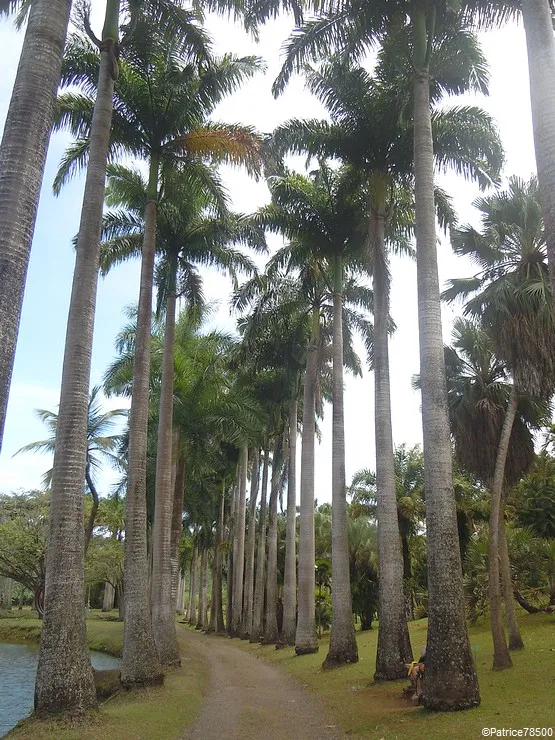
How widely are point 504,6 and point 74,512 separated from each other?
45.3ft

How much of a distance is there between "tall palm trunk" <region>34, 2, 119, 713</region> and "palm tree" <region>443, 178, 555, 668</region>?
9.49 metres

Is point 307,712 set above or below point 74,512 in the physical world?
below

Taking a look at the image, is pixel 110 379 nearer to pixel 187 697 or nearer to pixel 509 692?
pixel 187 697

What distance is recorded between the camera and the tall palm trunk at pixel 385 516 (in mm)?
14570

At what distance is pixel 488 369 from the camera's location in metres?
18.9

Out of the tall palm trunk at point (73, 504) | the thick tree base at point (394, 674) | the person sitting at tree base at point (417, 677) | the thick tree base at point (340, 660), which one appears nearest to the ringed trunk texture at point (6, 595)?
the thick tree base at point (340, 660)

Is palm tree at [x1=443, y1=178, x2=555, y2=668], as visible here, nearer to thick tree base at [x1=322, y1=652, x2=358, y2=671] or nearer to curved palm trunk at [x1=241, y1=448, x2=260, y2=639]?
thick tree base at [x1=322, y1=652, x2=358, y2=671]

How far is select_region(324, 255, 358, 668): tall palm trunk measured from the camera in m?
18.2

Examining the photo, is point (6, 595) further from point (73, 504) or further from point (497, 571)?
point (73, 504)

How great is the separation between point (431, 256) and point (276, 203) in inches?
430

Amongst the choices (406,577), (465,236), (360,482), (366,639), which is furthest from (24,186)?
(360,482)

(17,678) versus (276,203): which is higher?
(276,203)

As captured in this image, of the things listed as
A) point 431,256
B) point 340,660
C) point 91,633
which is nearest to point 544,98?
point 431,256

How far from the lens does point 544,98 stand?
8.20 m
